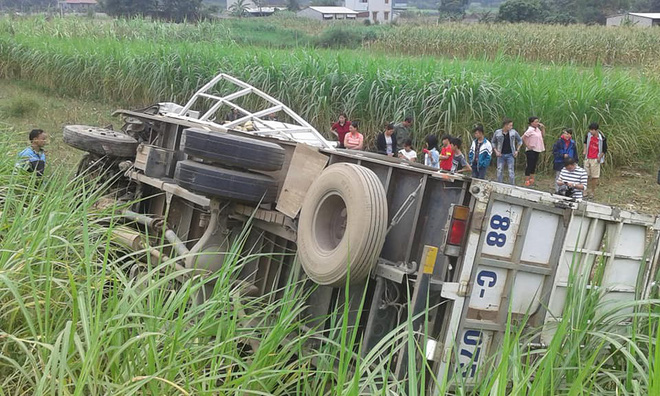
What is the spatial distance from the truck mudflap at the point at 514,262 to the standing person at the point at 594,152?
674 cm

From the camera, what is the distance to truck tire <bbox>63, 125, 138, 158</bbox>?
7391 millimetres

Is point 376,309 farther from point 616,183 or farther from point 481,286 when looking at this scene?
point 616,183

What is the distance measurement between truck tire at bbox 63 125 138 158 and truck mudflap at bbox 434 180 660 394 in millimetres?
4383

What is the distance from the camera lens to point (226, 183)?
534 cm

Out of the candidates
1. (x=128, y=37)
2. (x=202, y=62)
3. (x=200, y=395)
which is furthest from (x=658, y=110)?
(x=128, y=37)

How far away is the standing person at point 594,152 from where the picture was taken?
36.9 ft

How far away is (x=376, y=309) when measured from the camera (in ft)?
14.7

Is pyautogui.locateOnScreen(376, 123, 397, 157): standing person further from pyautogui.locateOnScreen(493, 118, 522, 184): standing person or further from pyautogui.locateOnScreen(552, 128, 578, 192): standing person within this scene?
pyautogui.locateOnScreen(552, 128, 578, 192): standing person

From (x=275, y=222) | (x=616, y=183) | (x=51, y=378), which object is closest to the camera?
(x=51, y=378)

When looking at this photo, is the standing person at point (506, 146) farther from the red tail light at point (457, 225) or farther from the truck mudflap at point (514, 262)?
the red tail light at point (457, 225)

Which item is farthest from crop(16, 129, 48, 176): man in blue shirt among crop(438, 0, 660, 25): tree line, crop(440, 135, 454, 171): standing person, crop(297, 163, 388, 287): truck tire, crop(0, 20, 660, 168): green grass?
crop(438, 0, 660, 25): tree line

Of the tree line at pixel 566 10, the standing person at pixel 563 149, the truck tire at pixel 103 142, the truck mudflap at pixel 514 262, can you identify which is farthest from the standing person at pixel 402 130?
the tree line at pixel 566 10

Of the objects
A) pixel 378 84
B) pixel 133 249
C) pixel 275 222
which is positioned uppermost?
pixel 378 84

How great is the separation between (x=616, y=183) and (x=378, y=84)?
4508mm
